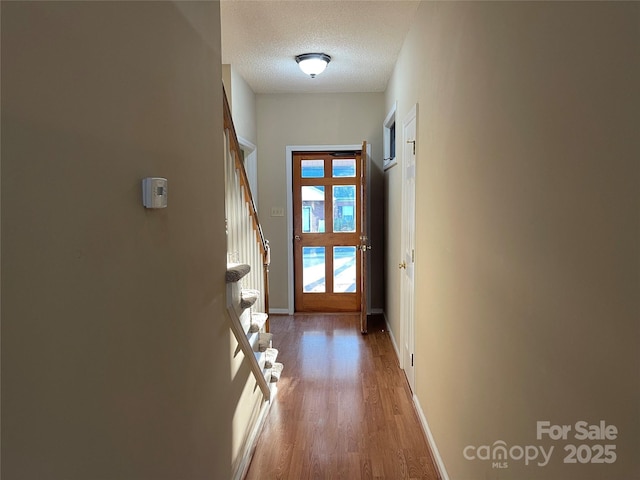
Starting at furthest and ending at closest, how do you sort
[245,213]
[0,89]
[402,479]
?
[245,213] → [402,479] → [0,89]

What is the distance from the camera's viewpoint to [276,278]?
18.4 feet

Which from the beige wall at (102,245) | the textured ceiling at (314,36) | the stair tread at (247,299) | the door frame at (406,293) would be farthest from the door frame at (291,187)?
the beige wall at (102,245)

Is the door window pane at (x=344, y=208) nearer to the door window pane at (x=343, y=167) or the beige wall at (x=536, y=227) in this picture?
the door window pane at (x=343, y=167)

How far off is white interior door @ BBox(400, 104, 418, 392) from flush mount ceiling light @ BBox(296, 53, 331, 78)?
93 cm

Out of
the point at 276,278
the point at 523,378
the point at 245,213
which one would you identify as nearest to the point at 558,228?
the point at 523,378

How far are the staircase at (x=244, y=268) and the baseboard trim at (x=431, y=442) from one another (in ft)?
3.23

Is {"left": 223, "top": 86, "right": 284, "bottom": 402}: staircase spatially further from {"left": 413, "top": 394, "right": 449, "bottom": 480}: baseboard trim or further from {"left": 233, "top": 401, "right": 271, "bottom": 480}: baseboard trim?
{"left": 413, "top": 394, "right": 449, "bottom": 480}: baseboard trim

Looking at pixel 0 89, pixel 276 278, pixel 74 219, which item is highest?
pixel 0 89

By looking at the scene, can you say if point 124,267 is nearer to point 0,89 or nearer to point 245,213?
point 0,89

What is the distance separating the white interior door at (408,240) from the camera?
322 cm

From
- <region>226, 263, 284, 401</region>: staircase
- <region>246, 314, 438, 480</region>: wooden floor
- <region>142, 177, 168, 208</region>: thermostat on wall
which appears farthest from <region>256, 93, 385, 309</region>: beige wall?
<region>142, 177, 168, 208</region>: thermostat on wall

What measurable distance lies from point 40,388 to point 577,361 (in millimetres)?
1088

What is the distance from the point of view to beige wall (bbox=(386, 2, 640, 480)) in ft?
2.80

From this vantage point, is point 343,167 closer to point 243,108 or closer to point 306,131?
point 306,131
